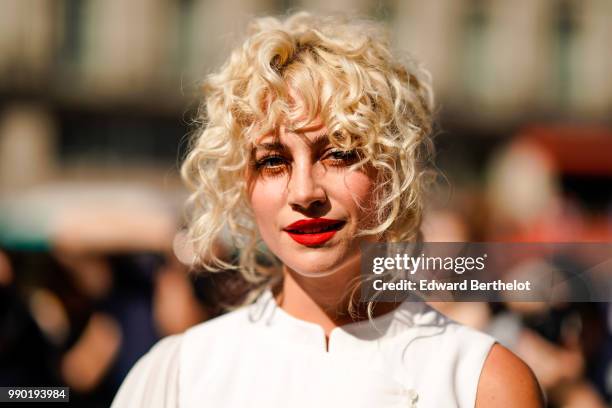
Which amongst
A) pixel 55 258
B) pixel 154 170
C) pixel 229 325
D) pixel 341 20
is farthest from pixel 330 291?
pixel 154 170

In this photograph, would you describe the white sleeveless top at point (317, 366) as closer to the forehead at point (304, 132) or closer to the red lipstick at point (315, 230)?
the red lipstick at point (315, 230)

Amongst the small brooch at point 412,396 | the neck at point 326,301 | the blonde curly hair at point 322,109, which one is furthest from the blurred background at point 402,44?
the small brooch at point 412,396

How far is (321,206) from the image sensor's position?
1.55 meters

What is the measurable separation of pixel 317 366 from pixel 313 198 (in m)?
0.42

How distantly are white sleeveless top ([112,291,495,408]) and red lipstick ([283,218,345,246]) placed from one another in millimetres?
247

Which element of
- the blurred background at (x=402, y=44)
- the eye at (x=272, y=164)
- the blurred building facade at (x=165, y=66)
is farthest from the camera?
the blurred building facade at (x=165, y=66)

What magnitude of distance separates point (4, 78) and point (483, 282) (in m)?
14.9

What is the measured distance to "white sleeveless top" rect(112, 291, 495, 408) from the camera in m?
1.56

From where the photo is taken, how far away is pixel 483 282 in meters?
1.82

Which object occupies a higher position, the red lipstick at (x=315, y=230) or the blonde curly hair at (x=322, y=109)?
the blonde curly hair at (x=322, y=109)

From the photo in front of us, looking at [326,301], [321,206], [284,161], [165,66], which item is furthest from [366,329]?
[165,66]

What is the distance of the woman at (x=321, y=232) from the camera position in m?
1.55

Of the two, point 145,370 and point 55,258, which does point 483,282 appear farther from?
point 55,258

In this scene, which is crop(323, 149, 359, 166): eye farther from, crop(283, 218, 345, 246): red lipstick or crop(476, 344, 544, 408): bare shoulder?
crop(476, 344, 544, 408): bare shoulder
